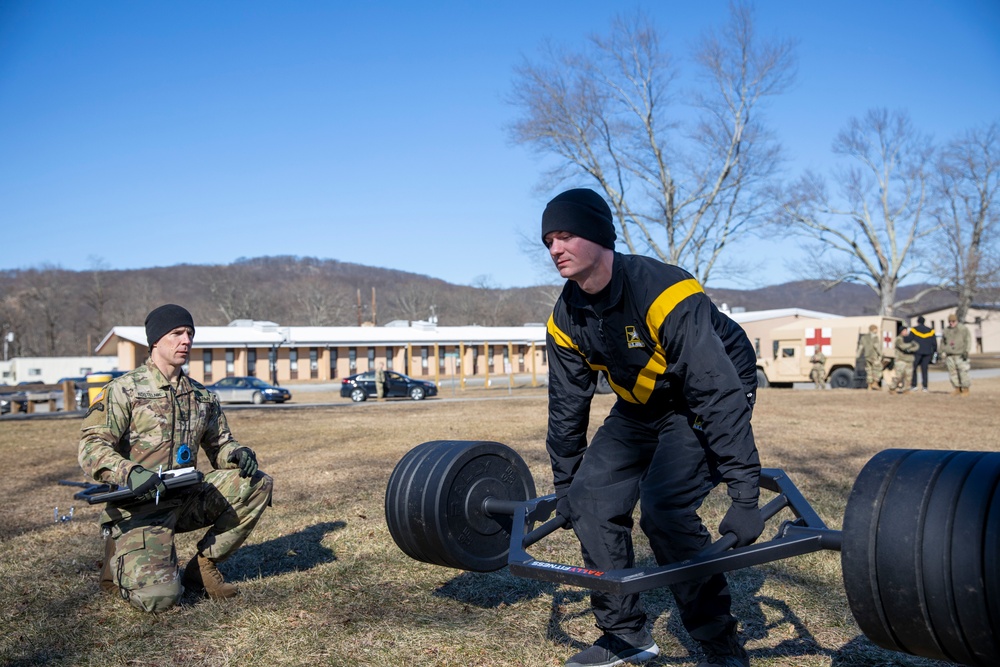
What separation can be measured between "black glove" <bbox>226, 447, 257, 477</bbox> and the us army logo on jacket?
8.68ft

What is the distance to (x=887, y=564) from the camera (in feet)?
8.91

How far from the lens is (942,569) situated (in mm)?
2592

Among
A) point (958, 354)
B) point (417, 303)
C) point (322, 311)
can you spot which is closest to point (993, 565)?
point (958, 354)

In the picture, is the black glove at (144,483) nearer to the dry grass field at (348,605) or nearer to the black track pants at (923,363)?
the dry grass field at (348,605)

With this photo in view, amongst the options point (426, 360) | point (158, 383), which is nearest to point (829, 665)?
point (158, 383)

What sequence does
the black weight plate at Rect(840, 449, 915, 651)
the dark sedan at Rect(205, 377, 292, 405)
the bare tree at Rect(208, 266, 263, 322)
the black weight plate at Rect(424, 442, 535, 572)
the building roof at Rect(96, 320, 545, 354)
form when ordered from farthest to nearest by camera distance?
the bare tree at Rect(208, 266, 263, 322) → the building roof at Rect(96, 320, 545, 354) → the dark sedan at Rect(205, 377, 292, 405) → the black weight plate at Rect(424, 442, 535, 572) → the black weight plate at Rect(840, 449, 915, 651)

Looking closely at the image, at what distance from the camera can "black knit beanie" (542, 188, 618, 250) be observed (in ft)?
11.8

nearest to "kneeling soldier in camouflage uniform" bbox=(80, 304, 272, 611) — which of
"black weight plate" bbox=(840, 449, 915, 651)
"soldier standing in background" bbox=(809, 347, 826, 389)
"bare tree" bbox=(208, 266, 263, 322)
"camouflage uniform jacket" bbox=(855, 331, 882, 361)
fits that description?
"black weight plate" bbox=(840, 449, 915, 651)

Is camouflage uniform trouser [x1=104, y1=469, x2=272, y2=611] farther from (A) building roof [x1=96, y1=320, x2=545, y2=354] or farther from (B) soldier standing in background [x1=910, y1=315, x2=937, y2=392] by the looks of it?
(A) building roof [x1=96, y1=320, x2=545, y2=354]

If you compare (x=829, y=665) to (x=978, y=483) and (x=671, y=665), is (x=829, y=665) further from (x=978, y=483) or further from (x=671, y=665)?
(x=978, y=483)

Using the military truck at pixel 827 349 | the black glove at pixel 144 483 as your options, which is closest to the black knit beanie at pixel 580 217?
the black glove at pixel 144 483

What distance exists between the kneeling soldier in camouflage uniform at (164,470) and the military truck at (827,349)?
24.9 meters

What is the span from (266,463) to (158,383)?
250 inches

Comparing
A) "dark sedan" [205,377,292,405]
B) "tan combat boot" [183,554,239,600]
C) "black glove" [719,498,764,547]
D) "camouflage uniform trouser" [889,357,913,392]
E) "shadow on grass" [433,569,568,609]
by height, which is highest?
"black glove" [719,498,764,547]
